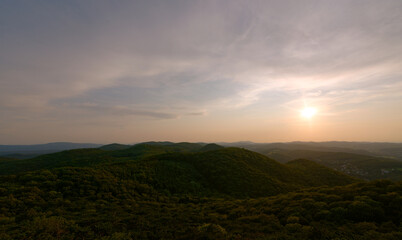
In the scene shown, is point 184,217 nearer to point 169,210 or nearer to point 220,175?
point 169,210

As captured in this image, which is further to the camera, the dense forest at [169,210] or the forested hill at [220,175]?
the forested hill at [220,175]

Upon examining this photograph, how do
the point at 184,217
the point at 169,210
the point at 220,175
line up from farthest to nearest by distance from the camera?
the point at 220,175 → the point at 169,210 → the point at 184,217

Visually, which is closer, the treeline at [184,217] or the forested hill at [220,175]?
the treeline at [184,217]

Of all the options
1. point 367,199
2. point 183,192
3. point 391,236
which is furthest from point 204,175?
point 391,236

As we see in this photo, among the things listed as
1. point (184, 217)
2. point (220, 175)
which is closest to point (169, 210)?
point (184, 217)

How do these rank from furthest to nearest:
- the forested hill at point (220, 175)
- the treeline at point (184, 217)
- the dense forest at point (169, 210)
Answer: the forested hill at point (220, 175) < the dense forest at point (169, 210) < the treeline at point (184, 217)

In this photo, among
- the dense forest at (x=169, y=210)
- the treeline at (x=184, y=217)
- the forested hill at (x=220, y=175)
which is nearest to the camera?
the treeline at (x=184, y=217)

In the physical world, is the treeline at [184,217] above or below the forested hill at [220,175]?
above

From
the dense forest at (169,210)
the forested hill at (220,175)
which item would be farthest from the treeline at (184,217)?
the forested hill at (220,175)

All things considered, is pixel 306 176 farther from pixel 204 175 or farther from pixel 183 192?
pixel 183 192

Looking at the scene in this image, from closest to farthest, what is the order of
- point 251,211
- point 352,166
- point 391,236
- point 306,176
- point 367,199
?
point 391,236 < point 367,199 < point 251,211 < point 306,176 < point 352,166

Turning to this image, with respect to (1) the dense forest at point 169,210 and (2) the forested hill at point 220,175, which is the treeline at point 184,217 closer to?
(1) the dense forest at point 169,210
